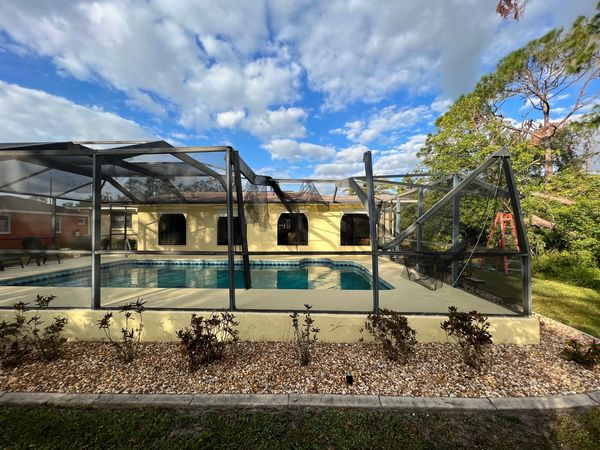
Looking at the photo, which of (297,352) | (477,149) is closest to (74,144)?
(297,352)

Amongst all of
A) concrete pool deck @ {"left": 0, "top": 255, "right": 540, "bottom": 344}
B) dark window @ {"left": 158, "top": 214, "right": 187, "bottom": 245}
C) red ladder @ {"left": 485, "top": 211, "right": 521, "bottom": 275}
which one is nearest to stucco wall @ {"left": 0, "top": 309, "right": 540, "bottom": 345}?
concrete pool deck @ {"left": 0, "top": 255, "right": 540, "bottom": 344}

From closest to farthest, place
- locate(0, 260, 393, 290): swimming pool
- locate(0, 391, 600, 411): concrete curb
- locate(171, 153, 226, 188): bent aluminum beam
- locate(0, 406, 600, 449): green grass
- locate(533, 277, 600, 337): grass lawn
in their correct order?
locate(0, 406, 600, 449): green grass → locate(0, 391, 600, 411): concrete curb → locate(171, 153, 226, 188): bent aluminum beam → locate(533, 277, 600, 337): grass lawn → locate(0, 260, 393, 290): swimming pool

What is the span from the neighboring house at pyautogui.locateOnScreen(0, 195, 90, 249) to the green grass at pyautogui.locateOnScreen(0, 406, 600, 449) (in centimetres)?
488

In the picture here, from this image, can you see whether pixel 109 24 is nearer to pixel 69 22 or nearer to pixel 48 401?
pixel 69 22

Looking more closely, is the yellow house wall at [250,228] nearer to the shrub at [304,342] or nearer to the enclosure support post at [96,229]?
the enclosure support post at [96,229]

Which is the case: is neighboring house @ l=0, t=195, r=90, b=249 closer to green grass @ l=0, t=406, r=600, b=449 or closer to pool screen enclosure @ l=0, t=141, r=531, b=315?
pool screen enclosure @ l=0, t=141, r=531, b=315

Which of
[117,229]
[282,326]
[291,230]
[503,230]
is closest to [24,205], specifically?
[117,229]

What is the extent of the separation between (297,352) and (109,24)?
9.91m

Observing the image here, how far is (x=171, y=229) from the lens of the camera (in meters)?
13.5

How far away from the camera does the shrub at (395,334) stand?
10.9ft

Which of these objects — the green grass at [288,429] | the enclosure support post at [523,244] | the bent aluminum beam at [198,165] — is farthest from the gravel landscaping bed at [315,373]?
the bent aluminum beam at [198,165]

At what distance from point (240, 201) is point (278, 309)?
245 cm

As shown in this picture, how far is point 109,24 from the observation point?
7.04 meters

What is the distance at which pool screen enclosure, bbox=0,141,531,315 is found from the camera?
13.5 feet
